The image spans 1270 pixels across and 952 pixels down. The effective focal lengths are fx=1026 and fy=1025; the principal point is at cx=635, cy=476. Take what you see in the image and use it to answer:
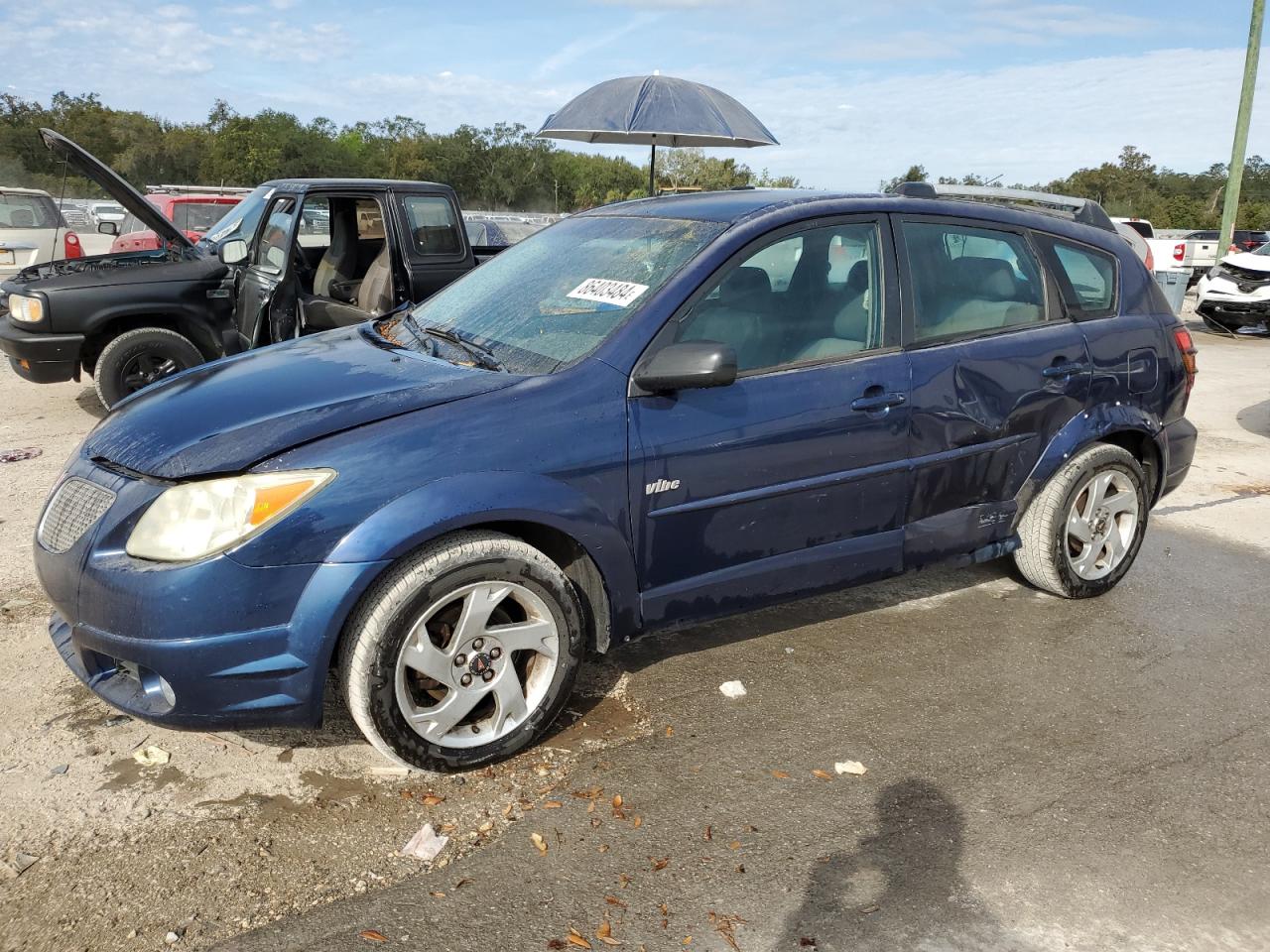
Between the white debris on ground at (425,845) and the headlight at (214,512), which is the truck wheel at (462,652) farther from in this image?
the headlight at (214,512)

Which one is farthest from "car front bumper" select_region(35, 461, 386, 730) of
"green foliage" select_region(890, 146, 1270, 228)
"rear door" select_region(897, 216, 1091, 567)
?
"green foliage" select_region(890, 146, 1270, 228)

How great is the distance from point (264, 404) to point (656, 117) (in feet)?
27.2

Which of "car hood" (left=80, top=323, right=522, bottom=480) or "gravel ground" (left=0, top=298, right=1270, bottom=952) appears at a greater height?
"car hood" (left=80, top=323, right=522, bottom=480)

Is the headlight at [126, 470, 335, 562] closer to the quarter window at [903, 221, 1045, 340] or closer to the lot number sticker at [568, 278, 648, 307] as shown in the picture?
the lot number sticker at [568, 278, 648, 307]

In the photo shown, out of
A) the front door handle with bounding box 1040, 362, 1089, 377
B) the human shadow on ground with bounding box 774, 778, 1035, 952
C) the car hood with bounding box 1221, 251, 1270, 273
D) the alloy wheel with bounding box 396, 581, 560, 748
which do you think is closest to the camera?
the human shadow on ground with bounding box 774, 778, 1035, 952

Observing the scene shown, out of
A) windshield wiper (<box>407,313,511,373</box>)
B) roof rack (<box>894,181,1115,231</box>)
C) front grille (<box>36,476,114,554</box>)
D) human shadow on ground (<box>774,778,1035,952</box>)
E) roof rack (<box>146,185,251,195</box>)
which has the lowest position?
human shadow on ground (<box>774,778,1035,952</box>)

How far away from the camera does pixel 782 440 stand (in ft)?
11.5

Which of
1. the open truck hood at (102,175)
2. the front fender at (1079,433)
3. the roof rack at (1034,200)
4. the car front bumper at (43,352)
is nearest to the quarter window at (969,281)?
the roof rack at (1034,200)

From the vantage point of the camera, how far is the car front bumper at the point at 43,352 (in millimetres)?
7473

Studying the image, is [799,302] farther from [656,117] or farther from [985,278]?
[656,117]

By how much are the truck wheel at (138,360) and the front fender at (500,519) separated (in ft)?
19.0

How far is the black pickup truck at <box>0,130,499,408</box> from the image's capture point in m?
7.50

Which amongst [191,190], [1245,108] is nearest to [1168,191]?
[1245,108]

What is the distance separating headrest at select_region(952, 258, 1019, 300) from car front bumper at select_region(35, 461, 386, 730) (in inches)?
102
